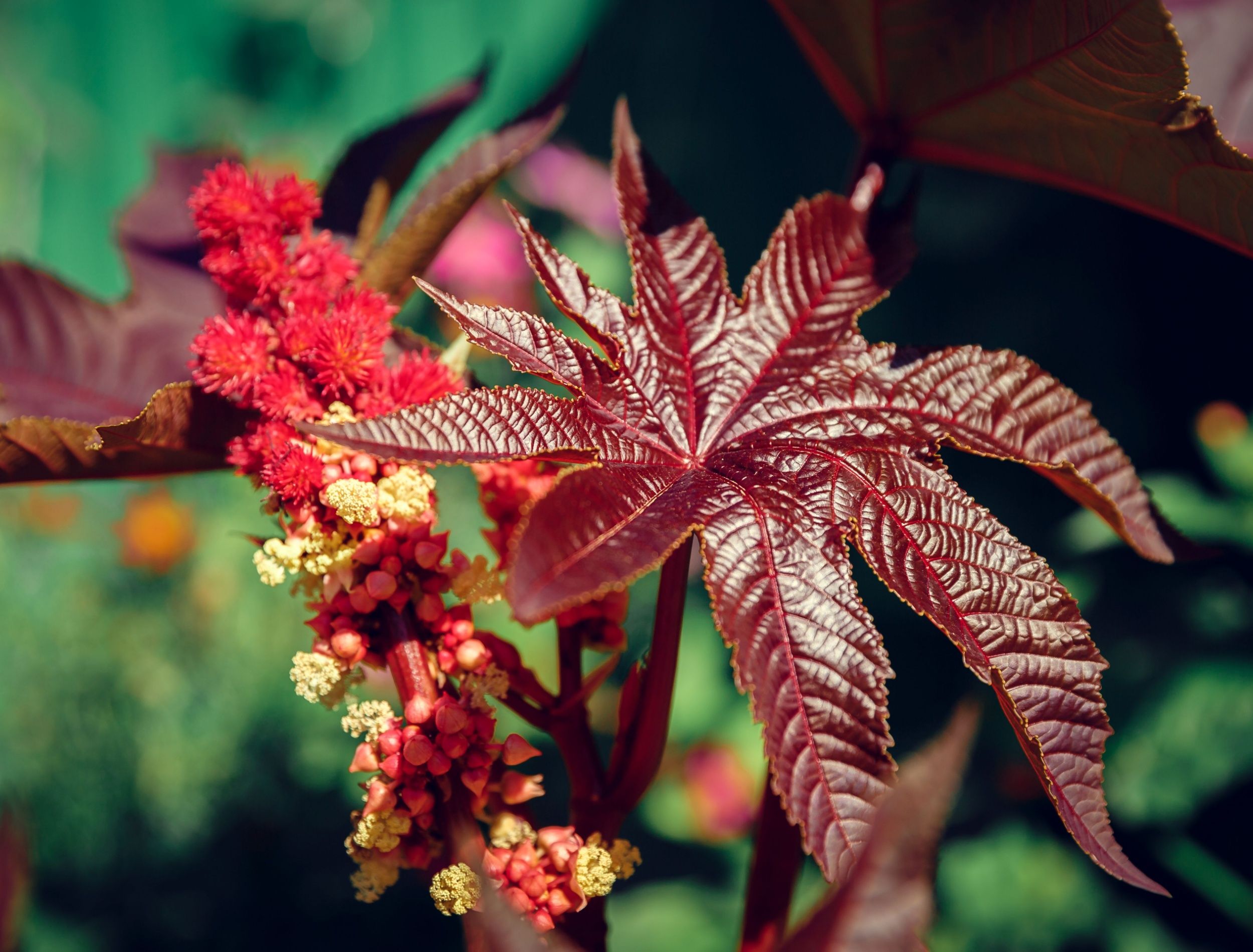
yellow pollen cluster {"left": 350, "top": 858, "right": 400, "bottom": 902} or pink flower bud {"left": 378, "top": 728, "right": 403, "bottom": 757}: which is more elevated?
pink flower bud {"left": 378, "top": 728, "right": 403, "bottom": 757}

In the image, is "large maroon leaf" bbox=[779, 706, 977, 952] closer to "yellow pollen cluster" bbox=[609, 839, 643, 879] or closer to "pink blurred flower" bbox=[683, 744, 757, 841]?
"yellow pollen cluster" bbox=[609, 839, 643, 879]

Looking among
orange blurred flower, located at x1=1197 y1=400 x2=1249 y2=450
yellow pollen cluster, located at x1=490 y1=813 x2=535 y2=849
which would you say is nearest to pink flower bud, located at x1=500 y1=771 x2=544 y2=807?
yellow pollen cluster, located at x1=490 y1=813 x2=535 y2=849

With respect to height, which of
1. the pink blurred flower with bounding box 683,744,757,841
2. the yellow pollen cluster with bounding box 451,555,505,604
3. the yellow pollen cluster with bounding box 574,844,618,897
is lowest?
the pink blurred flower with bounding box 683,744,757,841

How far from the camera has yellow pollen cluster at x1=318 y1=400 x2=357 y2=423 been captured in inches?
14.9

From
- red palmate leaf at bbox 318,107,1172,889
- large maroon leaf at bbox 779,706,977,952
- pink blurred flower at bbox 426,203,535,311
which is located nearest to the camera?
large maroon leaf at bbox 779,706,977,952

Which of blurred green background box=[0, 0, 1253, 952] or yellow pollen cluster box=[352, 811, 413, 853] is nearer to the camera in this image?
yellow pollen cluster box=[352, 811, 413, 853]

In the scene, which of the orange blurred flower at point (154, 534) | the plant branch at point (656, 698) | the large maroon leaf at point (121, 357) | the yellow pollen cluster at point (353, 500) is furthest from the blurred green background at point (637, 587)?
the yellow pollen cluster at point (353, 500)

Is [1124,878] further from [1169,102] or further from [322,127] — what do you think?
[322,127]

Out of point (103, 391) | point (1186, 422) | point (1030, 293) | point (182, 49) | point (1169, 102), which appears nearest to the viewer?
point (1169, 102)

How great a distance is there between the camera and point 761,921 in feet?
1.60

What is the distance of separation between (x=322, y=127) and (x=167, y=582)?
847 millimetres

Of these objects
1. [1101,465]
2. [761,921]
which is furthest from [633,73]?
[761,921]

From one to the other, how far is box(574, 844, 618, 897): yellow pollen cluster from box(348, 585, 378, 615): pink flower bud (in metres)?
0.15

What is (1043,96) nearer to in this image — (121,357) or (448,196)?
(448,196)
